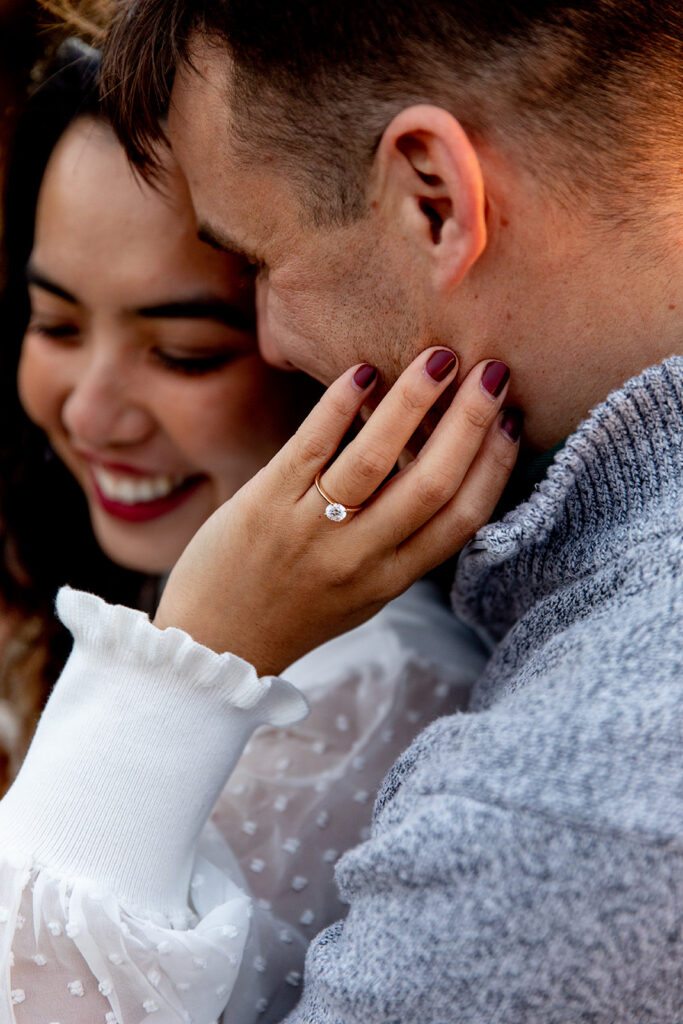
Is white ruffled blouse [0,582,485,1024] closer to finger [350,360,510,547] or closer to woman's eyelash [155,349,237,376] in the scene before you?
finger [350,360,510,547]

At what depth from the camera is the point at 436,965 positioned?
82cm

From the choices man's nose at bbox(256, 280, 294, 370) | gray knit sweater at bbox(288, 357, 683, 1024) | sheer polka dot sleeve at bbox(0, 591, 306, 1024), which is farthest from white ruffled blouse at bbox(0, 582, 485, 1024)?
man's nose at bbox(256, 280, 294, 370)

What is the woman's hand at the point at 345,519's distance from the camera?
1.09m

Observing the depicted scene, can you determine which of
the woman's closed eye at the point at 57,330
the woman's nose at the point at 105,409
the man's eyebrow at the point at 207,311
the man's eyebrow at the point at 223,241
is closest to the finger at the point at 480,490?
the man's eyebrow at the point at 223,241

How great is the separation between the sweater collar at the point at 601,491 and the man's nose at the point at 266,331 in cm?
40

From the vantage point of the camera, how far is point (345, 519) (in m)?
1.15

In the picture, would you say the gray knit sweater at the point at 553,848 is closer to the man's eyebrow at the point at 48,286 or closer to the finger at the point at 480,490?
the finger at the point at 480,490

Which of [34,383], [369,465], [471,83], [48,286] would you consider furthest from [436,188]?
[34,383]

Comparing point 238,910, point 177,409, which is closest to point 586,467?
point 238,910

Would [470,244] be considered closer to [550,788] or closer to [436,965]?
[550,788]

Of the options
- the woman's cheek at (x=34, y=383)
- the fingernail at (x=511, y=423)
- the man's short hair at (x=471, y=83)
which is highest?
the man's short hair at (x=471, y=83)

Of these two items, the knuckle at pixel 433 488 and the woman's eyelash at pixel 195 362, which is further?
the woman's eyelash at pixel 195 362

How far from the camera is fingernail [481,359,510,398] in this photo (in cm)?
106

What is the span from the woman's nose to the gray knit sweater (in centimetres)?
92
